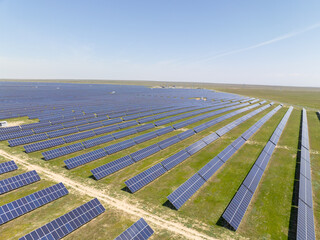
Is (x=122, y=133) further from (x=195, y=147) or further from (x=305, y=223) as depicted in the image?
(x=305, y=223)

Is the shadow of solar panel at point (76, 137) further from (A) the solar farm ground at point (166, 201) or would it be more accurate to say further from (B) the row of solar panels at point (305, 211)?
(B) the row of solar panels at point (305, 211)

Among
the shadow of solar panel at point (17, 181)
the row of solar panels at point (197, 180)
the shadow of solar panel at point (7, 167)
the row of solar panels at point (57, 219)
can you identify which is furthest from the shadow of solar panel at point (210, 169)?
the shadow of solar panel at point (7, 167)

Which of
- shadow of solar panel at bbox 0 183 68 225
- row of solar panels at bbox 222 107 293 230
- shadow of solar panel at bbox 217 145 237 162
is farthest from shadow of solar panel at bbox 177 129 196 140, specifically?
shadow of solar panel at bbox 0 183 68 225

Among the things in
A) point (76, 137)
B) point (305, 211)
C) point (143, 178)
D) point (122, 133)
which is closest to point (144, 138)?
point (122, 133)

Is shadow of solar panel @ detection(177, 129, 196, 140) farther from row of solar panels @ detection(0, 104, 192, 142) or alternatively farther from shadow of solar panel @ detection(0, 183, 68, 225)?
shadow of solar panel @ detection(0, 183, 68, 225)

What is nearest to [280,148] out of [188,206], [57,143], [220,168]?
[220,168]

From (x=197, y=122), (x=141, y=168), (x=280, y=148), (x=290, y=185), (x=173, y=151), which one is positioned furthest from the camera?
(x=197, y=122)

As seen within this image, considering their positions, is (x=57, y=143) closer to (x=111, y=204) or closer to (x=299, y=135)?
(x=111, y=204)
